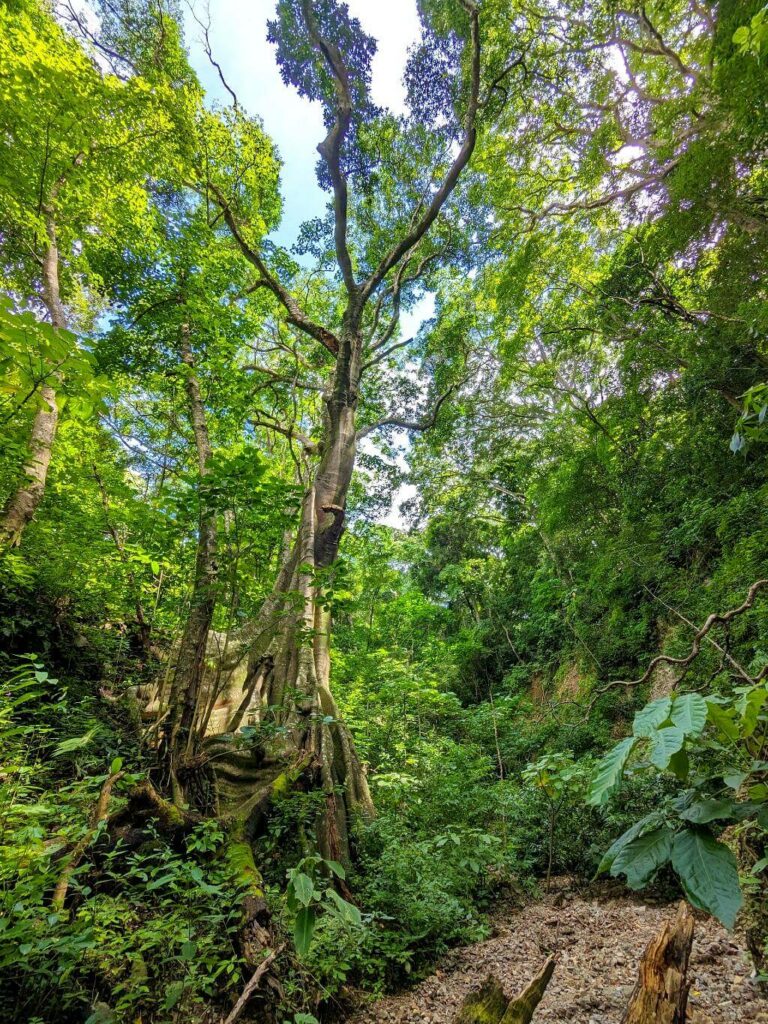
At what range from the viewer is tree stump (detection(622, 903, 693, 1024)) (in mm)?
1460

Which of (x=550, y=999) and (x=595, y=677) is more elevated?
(x=595, y=677)

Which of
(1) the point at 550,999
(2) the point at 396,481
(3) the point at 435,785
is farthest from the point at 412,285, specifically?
(1) the point at 550,999

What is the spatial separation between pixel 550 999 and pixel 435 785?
282cm

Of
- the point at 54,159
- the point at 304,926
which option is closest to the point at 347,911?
the point at 304,926

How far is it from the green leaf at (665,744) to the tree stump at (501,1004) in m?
1.82

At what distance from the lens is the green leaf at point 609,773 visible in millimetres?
895

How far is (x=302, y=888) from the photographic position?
1274 mm

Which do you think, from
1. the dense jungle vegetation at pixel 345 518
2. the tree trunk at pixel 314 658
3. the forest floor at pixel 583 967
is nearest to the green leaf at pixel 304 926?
the dense jungle vegetation at pixel 345 518

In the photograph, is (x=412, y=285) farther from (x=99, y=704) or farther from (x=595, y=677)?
(x=99, y=704)

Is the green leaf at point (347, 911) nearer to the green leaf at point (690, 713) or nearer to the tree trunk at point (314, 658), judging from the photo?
the green leaf at point (690, 713)

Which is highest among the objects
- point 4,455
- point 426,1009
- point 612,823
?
point 4,455

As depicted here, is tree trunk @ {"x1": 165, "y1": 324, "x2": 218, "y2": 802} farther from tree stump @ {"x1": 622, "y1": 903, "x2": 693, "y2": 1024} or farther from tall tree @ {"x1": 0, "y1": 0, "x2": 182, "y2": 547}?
tree stump @ {"x1": 622, "y1": 903, "x2": 693, "y2": 1024}

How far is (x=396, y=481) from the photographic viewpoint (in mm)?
13258

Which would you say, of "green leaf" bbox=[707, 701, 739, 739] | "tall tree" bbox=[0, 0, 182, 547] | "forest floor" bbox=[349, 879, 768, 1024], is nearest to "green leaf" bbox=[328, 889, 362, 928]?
"green leaf" bbox=[707, 701, 739, 739]
